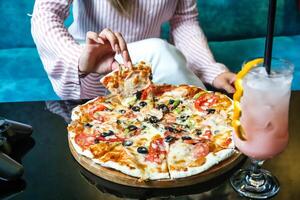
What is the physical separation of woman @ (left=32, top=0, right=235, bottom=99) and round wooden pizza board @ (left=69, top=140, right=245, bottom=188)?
13.6 inches

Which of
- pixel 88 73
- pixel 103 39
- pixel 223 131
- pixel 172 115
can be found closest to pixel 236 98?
pixel 223 131

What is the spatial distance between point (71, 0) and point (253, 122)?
A: 930 mm

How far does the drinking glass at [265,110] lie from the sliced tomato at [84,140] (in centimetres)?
31

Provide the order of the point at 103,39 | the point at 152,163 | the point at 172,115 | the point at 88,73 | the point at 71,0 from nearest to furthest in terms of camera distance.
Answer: the point at 152,163 < the point at 172,115 < the point at 103,39 < the point at 88,73 < the point at 71,0

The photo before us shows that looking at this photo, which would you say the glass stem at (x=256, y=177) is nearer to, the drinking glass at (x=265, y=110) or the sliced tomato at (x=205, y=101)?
the drinking glass at (x=265, y=110)

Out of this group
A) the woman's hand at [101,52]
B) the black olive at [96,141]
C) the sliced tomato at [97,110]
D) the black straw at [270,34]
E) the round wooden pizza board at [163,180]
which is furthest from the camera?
the woman's hand at [101,52]

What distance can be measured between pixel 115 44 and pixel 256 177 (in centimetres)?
51

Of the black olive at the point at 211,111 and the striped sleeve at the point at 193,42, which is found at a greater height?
the black olive at the point at 211,111

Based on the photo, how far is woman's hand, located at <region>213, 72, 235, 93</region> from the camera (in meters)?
1.44

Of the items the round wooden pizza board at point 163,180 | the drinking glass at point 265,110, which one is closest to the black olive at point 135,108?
the round wooden pizza board at point 163,180

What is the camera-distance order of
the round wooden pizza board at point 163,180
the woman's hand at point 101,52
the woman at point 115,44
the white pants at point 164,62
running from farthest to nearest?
the white pants at point 164,62
the woman at point 115,44
the woman's hand at point 101,52
the round wooden pizza board at point 163,180

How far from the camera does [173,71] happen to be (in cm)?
151

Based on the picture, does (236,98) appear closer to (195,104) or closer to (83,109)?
(195,104)

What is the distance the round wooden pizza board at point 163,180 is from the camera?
3.17 feet
